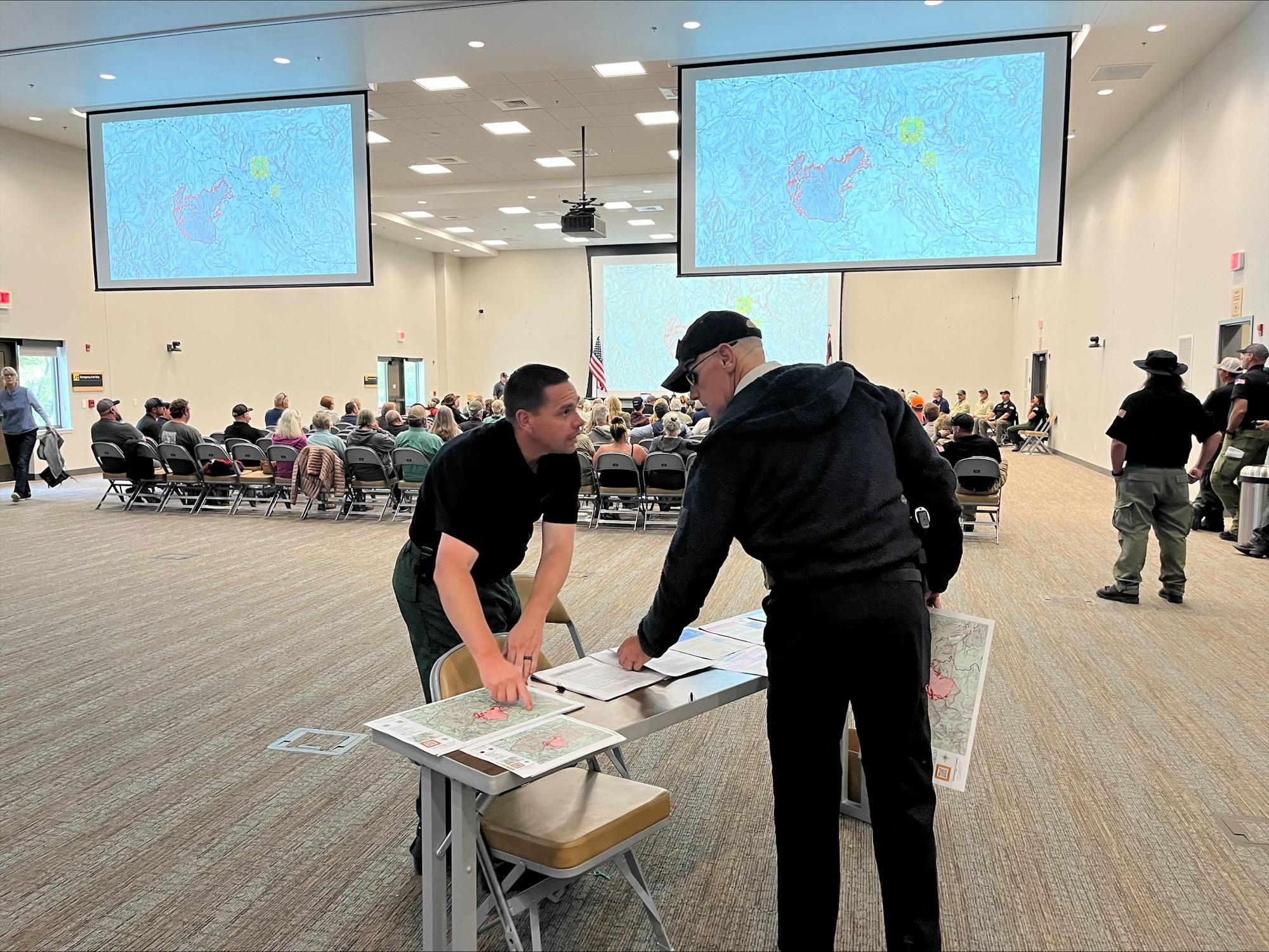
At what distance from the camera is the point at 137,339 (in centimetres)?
1527

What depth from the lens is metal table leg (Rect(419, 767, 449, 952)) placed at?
192cm

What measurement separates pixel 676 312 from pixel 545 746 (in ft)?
65.9

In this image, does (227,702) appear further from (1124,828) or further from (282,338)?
(282,338)

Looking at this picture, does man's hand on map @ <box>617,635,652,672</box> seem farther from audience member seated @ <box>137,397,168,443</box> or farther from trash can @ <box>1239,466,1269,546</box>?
audience member seated @ <box>137,397,168,443</box>

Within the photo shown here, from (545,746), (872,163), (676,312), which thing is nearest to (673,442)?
(872,163)

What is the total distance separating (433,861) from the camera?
1979mm

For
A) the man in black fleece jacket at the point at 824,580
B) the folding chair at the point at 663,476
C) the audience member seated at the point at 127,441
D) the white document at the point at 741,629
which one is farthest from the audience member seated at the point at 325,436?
the man in black fleece jacket at the point at 824,580

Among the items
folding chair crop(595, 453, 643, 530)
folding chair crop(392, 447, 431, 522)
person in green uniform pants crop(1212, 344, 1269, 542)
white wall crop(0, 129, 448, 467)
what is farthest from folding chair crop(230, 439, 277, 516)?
person in green uniform pants crop(1212, 344, 1269, 542)

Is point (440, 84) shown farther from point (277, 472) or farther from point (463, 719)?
point (463, 719)

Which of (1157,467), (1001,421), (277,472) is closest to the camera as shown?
(1157,467)

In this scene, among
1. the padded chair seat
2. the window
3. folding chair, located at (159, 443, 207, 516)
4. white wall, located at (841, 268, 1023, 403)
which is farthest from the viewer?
white wall, located at (841, 268, 1023, 403)

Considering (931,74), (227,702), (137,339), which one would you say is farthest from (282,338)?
(227,702)

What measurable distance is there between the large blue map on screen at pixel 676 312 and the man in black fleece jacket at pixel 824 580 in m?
16.2

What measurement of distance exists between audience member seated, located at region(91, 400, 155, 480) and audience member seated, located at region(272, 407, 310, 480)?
1469 millimetres
